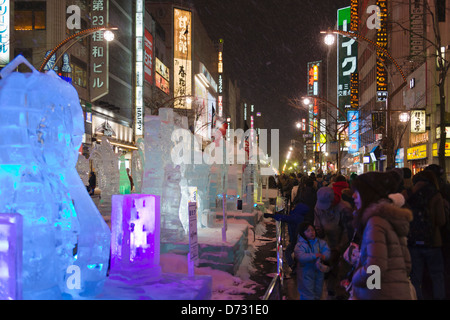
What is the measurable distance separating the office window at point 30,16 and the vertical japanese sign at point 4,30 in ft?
26.5

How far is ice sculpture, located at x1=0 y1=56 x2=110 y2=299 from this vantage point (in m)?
4.44

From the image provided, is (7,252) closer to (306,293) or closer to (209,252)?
(306,293)

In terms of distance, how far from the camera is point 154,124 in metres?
9.75

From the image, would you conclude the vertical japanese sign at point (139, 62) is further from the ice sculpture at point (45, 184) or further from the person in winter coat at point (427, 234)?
the person in winter coat at point (427, 234)

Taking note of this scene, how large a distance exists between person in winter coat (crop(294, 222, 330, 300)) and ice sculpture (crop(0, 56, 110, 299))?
2.57 metres

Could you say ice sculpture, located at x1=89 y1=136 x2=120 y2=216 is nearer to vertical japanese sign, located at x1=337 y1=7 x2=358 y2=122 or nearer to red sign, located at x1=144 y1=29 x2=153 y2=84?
red sign, located at x1=144 y1=29 x2=153 y2=84

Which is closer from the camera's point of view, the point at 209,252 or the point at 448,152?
the point at 209,252

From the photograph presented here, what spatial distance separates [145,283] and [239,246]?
4633 millimetres

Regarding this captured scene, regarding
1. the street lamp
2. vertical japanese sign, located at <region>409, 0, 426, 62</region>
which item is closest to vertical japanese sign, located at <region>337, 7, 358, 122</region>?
vertical japanese sign, located at <region>409, 0, 426, 62</region>

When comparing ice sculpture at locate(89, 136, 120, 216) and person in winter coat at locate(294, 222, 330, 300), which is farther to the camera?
ice sculpture at locate(89, 136, 120, 216)

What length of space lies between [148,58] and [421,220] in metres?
44.9

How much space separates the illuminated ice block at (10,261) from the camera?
3.61 metres

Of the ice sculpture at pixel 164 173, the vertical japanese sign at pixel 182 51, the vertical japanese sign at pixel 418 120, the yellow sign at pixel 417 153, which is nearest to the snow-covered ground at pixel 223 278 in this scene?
the ice sculpture at pixel 164 173

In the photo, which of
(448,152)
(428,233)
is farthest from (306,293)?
(448,152)
